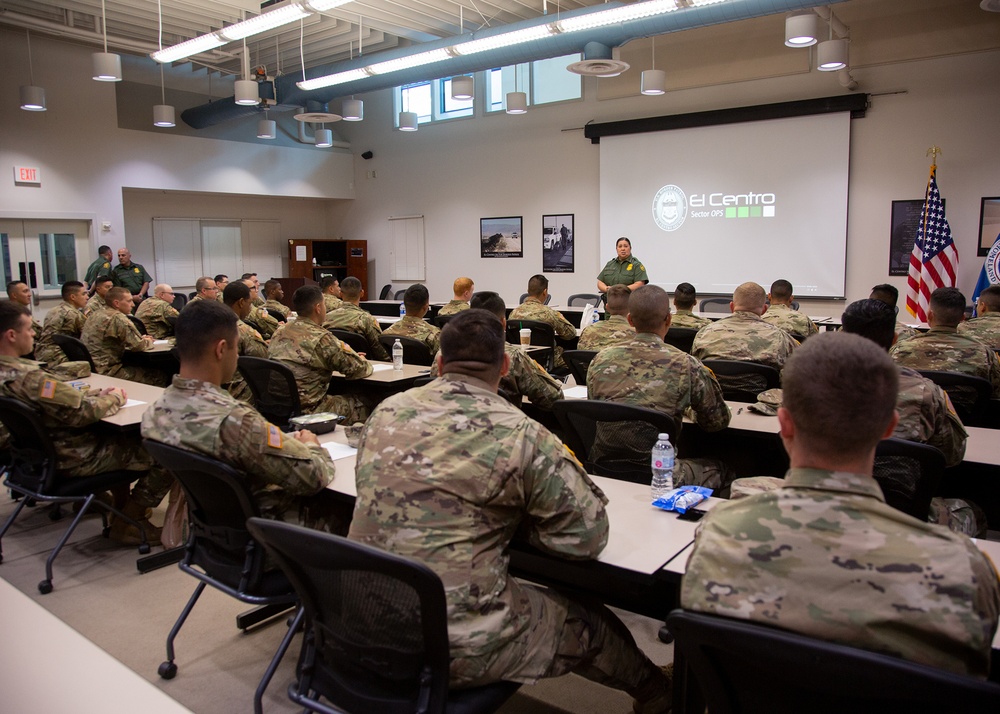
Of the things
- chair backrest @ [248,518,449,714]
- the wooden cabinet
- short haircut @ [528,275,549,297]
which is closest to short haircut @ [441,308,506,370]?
chair backrest @ [248,518,449,714]

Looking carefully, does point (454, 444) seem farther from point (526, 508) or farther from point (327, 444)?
point (327, 444)

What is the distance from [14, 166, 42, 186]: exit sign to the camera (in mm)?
10125

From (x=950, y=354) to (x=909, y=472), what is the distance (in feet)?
5.90

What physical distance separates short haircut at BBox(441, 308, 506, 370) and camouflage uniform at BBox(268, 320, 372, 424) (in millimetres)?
2796

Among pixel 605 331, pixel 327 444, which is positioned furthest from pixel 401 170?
pixel 327 444

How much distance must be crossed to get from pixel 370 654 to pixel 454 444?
20.3 inches

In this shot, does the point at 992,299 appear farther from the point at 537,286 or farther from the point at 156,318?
the point at 156,318

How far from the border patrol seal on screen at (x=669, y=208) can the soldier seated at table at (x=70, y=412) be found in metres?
8.26

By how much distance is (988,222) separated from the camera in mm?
8359

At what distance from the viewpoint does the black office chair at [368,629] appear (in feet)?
5.03

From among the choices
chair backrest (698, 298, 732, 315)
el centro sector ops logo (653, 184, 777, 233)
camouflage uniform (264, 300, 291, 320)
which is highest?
el centro sector ops logo (653, 184, 777, 233)

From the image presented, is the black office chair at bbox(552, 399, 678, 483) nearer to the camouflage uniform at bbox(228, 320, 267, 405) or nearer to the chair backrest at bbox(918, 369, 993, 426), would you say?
the chair backrest at bbox(918, 369, 993, 426)

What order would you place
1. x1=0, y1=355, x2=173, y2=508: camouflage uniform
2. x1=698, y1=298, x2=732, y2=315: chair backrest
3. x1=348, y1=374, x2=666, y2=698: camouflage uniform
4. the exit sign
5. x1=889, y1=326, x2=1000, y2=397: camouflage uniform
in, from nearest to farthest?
1. x1=348, y1=374, x2=666, y2=698: camouflage uniform
2. x1=0, y1=355, x2=173, y2=508: camouflage uniform
3. x1=889, y1=326, x2=1000, y2=397: camouflage uniform
4. x1=698, y1=298, x2=732, y2=315: chair backrest
5. the exit sign

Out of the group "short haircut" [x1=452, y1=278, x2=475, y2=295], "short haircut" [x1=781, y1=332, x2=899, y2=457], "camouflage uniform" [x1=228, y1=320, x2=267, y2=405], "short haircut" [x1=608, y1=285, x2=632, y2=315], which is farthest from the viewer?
"short haircut" [x1=452, y1=278, x2=475, y2=295]
